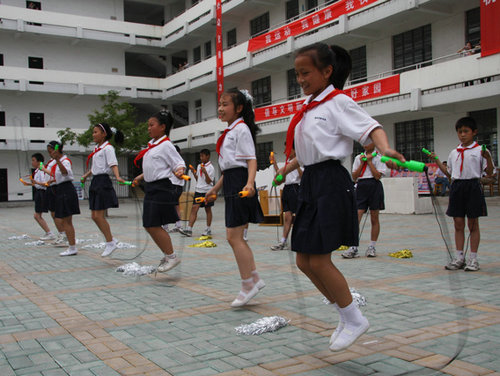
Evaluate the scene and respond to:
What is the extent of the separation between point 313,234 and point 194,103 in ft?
120

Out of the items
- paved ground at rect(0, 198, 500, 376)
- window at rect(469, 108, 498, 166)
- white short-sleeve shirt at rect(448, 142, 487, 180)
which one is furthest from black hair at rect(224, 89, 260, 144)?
window at rect(469, 108, 498, 166)

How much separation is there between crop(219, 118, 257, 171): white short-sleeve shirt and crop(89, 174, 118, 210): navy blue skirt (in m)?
3.41

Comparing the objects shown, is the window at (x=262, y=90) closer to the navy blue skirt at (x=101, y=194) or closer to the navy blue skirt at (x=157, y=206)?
the navy blue skirt at (x=101, y=194)

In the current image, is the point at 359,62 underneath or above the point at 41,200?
above

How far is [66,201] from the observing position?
8633 mm

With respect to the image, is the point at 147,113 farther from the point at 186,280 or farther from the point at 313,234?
the point at 313,234

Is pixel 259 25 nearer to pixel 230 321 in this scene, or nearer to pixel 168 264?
pixel 168 264

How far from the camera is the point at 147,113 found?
139 ft

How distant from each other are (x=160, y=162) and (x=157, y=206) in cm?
52

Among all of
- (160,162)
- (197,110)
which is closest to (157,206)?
(160,162)

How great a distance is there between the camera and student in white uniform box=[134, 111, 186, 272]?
6.01m

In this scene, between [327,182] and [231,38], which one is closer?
[327,182]

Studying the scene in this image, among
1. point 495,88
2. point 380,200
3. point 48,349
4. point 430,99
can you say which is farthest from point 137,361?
point 430,99

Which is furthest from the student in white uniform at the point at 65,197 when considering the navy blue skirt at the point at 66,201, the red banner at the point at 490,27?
the red banner at the point at 490,27
